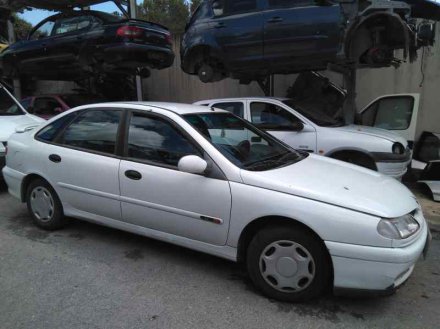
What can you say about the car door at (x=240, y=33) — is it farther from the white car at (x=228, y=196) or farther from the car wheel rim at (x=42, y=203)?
the car wheel rim at (x=42, y=203)

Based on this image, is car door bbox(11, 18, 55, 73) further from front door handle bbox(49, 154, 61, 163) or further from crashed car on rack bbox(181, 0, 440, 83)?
front door handle bbox(49, 154, 61, 163)

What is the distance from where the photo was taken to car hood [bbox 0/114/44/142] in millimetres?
6211

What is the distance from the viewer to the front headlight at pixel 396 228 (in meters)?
2.84

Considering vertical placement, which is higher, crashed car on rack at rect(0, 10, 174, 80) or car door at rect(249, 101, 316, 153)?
crashed car on rack at rect(0, 10, 174, 80)

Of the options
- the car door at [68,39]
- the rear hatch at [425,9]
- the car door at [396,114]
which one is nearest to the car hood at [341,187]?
the car door at [396,114]

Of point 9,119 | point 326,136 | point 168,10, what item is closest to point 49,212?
point 9,119

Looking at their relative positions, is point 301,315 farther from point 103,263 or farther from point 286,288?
point 103,263

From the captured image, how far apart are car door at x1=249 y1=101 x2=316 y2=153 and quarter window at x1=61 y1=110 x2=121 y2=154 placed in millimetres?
2844

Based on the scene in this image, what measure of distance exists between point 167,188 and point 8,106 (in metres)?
5.07

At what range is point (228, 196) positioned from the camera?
329cm

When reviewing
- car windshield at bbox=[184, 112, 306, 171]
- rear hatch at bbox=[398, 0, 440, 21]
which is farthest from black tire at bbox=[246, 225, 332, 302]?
rear hatch at bbox=[398, 0, 440, 21]

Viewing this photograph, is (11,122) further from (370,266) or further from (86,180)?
(370,266)

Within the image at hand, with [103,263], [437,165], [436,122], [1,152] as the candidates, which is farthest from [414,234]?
[436,122]

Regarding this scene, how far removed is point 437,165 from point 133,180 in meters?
5.05
